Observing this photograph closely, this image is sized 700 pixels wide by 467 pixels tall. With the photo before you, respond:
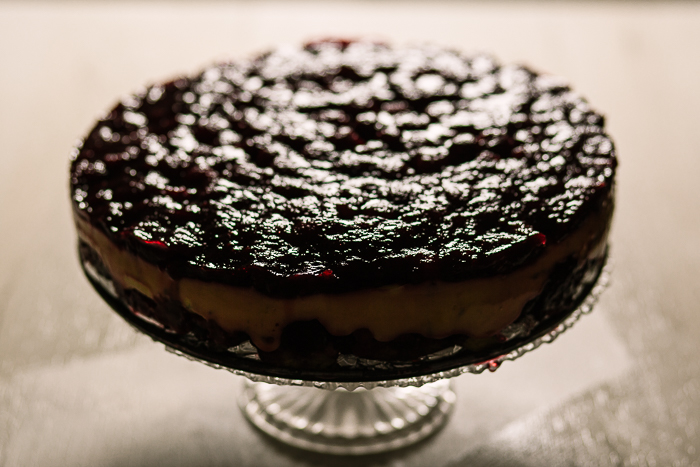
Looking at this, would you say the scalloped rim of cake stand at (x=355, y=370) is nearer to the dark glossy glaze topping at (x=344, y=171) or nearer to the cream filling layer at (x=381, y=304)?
the cream filling layer at (x=381, y=304)

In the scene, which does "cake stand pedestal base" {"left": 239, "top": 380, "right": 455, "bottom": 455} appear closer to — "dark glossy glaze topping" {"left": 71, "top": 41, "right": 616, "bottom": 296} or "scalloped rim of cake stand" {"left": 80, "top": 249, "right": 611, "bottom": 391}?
"scalloped rim of cake stand" {"left": 80, "top": 249, "right": 611, "bottom": 391}

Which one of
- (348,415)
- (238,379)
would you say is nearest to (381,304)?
(348,415)

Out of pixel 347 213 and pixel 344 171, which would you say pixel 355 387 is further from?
pixel 344 171

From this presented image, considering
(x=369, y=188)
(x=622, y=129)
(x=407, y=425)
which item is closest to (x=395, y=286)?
(x=369, y=188)

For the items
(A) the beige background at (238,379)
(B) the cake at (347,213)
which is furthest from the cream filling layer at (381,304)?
(A) the beige background at (238,379)

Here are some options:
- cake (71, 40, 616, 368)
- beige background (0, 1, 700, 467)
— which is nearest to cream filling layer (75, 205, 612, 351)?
cake (71, 40, 616, 368)
